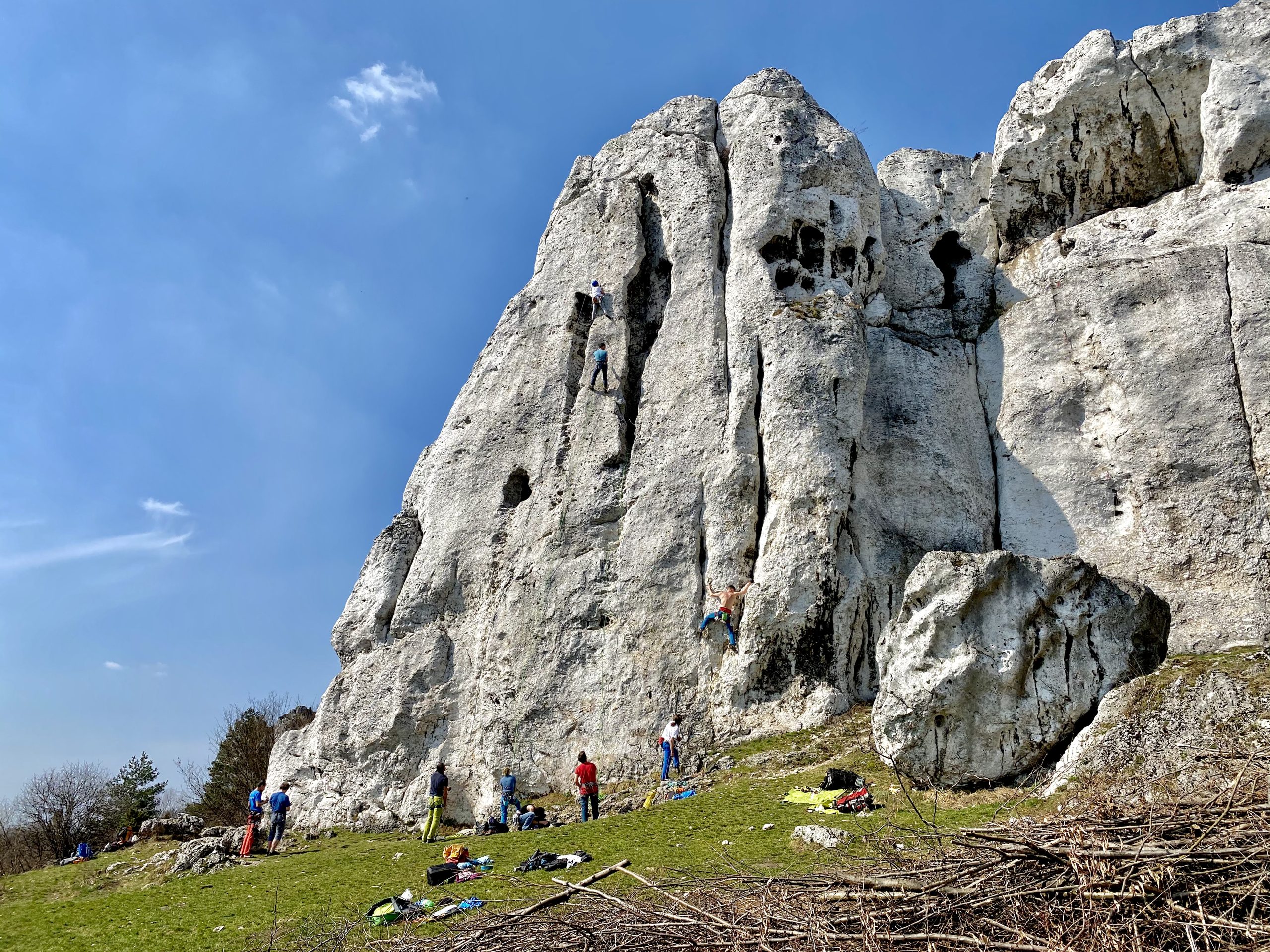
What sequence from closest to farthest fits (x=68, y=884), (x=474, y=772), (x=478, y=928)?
1. (x=478, y=928)
2. (x=68, y=884)
3. (x=474, y=772)

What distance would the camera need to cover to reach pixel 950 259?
99.9 ft

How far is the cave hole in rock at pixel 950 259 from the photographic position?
29.3 meters

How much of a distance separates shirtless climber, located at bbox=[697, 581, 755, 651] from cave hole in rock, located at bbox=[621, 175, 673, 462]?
20.2 ft

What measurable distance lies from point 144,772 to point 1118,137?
47090 mm

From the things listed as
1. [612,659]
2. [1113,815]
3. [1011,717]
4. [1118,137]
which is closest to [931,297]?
[1118,137]

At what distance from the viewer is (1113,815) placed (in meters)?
5.23

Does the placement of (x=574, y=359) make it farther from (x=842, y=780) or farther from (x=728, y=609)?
(x=842, y=780)

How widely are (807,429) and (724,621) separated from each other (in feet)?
18.4

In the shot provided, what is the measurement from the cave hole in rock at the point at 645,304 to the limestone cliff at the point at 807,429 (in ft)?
0.32

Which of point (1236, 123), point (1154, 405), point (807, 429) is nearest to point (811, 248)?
point (807, 429)

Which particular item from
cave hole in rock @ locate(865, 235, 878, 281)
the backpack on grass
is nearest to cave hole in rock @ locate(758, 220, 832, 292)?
cave hole in rock @ locate(865, 235, 878, 281)

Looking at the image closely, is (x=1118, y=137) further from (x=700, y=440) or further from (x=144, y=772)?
(x=144, y=772)

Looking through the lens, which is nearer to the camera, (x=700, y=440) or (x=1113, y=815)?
(x=1113, y=815)

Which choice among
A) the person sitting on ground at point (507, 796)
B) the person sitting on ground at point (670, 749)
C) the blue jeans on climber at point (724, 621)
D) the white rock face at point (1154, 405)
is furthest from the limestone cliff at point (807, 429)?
the person sitting on ground at point (507, 796)
